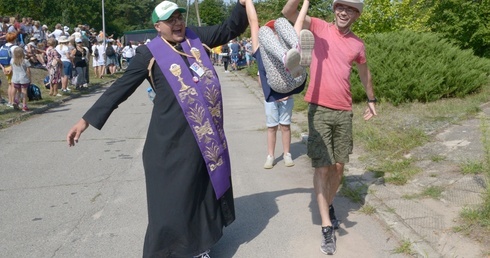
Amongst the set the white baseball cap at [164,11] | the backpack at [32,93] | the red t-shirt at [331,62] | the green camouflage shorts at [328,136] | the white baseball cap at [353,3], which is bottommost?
the backpack at [32,93]

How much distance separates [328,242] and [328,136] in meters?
0.87

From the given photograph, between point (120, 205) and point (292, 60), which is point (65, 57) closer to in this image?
point (120, 205)

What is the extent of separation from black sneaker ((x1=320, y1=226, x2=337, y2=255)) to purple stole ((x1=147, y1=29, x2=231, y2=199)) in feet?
3.13

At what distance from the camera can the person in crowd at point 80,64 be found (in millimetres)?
18462

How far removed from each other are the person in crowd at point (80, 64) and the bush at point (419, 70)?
1091cm

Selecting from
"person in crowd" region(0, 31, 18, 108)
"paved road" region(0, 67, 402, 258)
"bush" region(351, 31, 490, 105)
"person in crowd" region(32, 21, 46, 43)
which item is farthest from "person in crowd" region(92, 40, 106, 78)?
"bush" region(351, 31, 490, 105)

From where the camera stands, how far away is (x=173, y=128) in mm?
4012

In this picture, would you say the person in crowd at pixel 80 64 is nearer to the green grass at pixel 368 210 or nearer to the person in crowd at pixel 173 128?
the green grass at pixel 368 210

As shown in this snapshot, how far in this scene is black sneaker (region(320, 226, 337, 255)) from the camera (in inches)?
173

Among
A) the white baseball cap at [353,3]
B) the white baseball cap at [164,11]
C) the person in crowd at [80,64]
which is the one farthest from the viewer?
the person in crowd at [80,64]

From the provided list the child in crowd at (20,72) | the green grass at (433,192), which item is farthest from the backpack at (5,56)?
the green grass at (433,192)

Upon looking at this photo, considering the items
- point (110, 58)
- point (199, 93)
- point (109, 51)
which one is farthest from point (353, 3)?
point (110, 58)

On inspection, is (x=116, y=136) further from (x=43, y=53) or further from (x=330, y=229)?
(x=43, y=53)

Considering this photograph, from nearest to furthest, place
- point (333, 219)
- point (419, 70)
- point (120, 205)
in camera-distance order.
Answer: point (333, 219), point (120, 205), point (419, 70)
